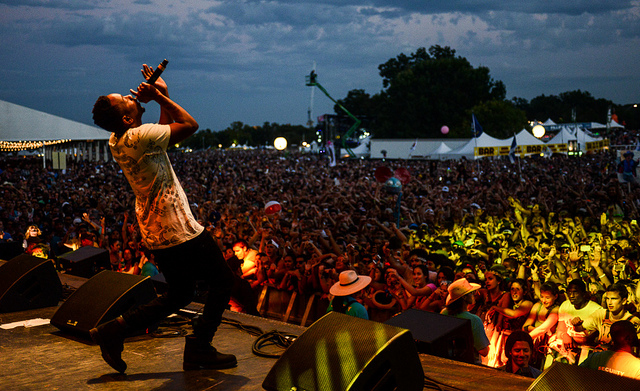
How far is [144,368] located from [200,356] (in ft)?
1.00

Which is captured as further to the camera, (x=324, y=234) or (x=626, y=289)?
(x=324, y=234)

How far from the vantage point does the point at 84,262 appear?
588 cm

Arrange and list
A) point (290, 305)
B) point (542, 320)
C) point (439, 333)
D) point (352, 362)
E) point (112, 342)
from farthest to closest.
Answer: point (290, 305)
point (542, 320)
point (439, 333)
point (112, 342)
point (352, 362)

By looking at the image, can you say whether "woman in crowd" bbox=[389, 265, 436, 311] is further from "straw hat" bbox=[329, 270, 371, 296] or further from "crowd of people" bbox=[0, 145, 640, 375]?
"straw hat" bbox=[329, 270, 371, 296]

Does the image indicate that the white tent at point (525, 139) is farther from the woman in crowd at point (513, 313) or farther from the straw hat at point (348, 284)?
the straw hat at point (348, 284)

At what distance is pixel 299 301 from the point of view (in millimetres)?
6414

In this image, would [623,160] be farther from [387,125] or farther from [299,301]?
[387,125]

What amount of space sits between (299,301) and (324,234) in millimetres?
1893

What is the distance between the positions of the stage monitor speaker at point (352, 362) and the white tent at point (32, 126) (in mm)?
22796

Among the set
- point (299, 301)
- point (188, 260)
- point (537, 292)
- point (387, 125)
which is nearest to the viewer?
point (188, 260)

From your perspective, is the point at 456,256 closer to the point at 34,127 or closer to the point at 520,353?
the point at 520,353

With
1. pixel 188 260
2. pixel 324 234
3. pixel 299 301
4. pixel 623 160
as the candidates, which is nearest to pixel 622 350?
pixel 188 260

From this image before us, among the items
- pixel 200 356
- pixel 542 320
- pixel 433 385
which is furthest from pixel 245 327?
pixel 542 320

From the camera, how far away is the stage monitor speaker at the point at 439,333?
2885 mm
